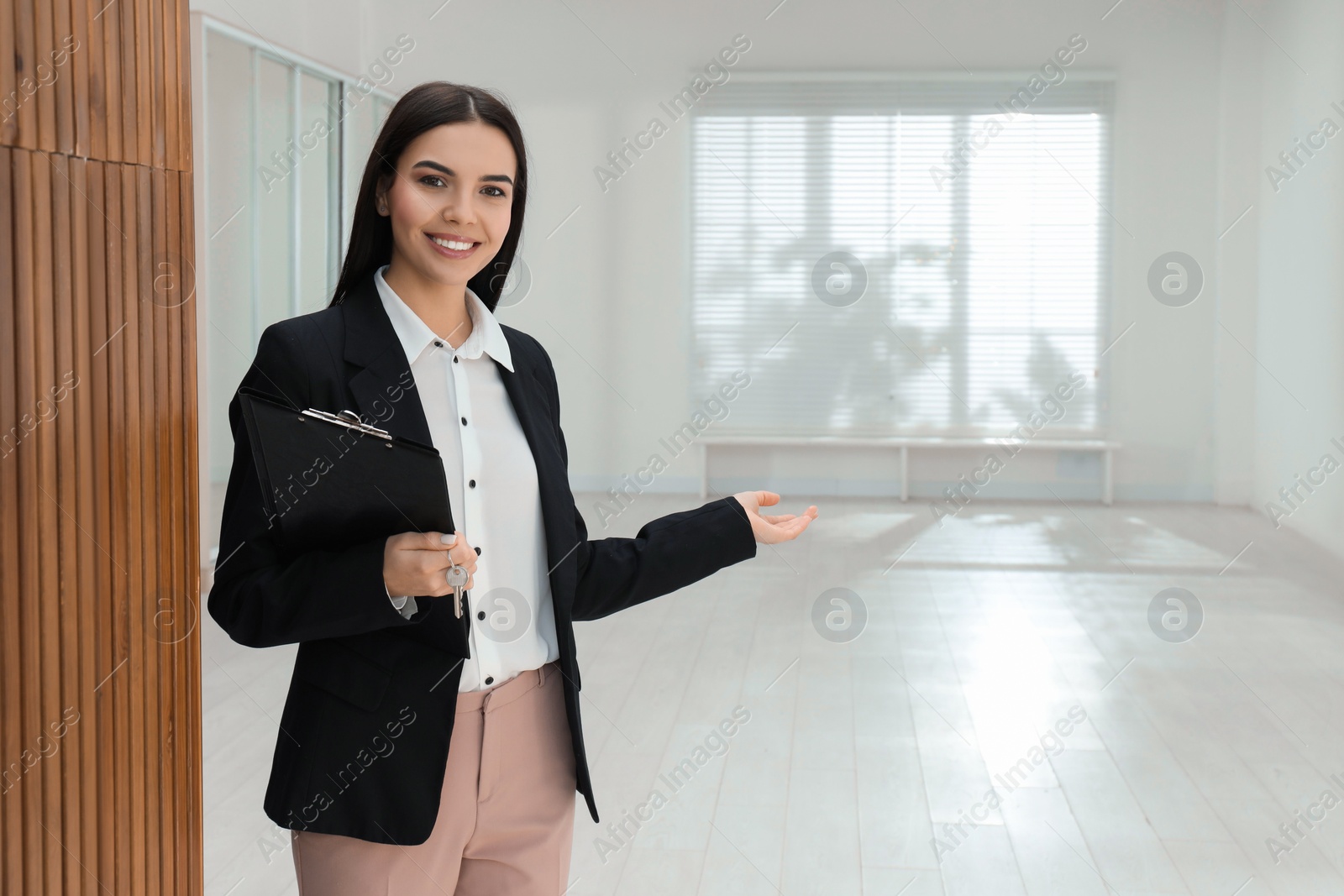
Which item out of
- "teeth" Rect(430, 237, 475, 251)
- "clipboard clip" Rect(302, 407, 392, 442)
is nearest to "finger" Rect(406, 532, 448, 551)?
"clipboard clip" Rect(302, 407, 392, 442)

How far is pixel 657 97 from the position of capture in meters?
8.23

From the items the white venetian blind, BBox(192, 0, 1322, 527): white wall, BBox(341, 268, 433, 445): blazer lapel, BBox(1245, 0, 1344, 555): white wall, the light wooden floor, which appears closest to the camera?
BBox(341, 268, 433, 445): blazer lapel

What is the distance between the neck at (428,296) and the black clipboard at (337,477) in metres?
0.24

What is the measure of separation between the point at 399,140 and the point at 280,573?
1.44ft

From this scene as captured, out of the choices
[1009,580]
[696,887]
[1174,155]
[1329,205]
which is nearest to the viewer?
[696,887]

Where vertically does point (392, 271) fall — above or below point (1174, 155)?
below

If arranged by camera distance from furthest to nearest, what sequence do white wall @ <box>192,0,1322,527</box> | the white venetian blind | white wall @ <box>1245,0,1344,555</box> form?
the white venetian blind
white wall @ <box>192,0,1322,527</box>
white wall @ <box>1245,0,1344,555</box>

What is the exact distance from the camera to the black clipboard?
887mm

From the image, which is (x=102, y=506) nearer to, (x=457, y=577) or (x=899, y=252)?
(x=457, y=577)

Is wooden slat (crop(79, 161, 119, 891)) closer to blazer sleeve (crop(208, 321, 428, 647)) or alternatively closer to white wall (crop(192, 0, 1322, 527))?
blazer sleeve (crop(208, 321, 428, 647))

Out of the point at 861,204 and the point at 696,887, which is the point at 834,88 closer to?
the point at 861,204

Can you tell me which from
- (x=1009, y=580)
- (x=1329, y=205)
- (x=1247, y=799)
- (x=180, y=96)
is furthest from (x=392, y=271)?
(x=1329, y=205)

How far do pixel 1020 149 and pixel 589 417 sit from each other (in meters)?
3.72

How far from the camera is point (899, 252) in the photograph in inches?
324
